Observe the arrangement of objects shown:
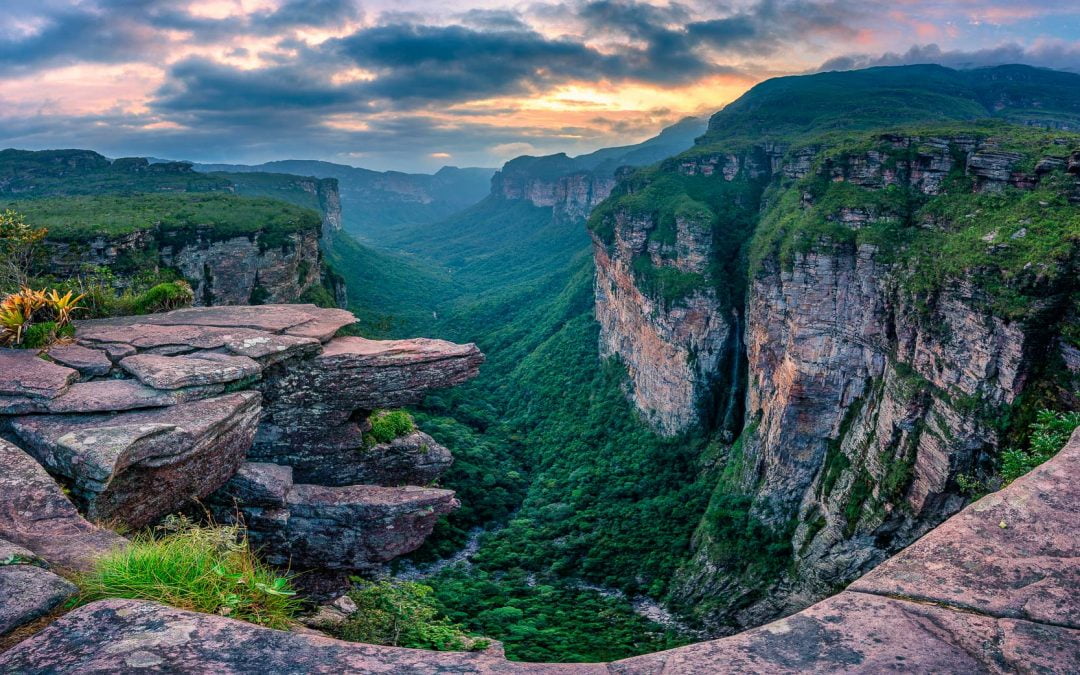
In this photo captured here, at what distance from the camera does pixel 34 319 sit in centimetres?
1022

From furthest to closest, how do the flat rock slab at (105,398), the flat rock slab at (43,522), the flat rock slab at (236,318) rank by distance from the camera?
the flat rock slab at (236,318), the flat rock slab at (105,398), the flat rock slab at (43,522)

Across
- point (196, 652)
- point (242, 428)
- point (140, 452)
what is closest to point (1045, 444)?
point (196, 652)

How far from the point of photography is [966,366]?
864 inches

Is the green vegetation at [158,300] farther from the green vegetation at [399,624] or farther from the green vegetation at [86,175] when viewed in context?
the green vegetation at [86,175]

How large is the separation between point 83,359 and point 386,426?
19.0ft

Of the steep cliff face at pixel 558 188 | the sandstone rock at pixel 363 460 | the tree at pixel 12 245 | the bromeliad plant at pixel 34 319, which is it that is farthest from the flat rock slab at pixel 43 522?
the steep cliff face at pixel 558 188

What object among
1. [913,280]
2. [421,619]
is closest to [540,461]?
[913,280]

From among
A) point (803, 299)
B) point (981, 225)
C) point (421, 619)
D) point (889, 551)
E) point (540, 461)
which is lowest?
point (540, 461)

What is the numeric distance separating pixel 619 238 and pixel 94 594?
5463 centimetres

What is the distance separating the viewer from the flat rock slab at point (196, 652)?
11.6ft

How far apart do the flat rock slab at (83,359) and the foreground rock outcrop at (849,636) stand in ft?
21.0

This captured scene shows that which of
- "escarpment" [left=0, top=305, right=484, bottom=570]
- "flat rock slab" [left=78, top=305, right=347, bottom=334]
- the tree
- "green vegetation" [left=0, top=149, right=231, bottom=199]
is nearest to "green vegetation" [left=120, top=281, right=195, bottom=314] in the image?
"flat rock slab" [left=78, top=305, right=347, bottom=334]

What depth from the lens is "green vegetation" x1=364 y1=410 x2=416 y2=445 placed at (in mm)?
13062

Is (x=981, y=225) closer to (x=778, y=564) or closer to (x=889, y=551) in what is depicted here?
(x=889, y=551)
